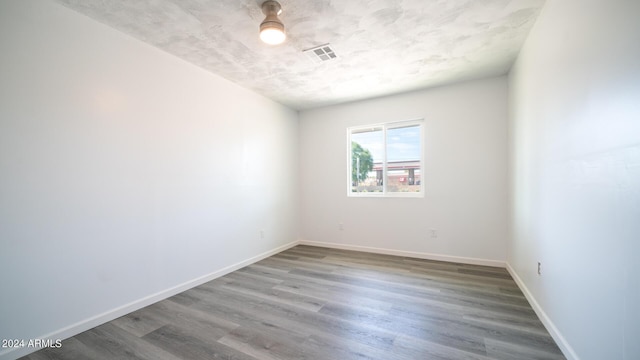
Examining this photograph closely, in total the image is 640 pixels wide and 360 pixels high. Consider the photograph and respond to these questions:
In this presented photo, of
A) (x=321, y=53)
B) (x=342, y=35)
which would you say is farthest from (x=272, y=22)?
(x=321, y=53)

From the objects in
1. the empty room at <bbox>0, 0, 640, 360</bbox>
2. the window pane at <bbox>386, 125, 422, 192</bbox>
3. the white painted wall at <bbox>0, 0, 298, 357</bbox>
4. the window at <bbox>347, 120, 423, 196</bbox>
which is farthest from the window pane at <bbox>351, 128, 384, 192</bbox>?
the white painted wall at <bbox>0, 0, 298, 357</bbox>

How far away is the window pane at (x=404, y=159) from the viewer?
13.3 feet

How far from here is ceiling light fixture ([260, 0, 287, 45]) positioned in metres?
1.96

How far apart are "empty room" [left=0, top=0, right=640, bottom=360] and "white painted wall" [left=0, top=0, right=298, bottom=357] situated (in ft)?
0.05

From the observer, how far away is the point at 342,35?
7.90ft

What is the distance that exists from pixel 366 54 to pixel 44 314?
11.9ft

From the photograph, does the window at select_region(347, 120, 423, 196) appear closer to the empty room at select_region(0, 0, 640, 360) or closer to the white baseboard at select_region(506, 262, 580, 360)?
the empty room at select_region(0, 0, 640, 360)

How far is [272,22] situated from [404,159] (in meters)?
2.94

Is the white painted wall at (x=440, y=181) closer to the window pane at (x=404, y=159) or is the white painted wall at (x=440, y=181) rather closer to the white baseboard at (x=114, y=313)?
the window pane at (x=404, y=159)

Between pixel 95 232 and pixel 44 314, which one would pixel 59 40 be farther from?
pixel 44 314

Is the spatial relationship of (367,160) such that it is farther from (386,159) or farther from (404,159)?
(404,159)

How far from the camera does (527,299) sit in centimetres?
246

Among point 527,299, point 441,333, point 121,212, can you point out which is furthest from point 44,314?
point 527,299

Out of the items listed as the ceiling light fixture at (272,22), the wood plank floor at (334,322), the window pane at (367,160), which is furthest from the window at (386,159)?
the ceiling light fixture at (272,22)
